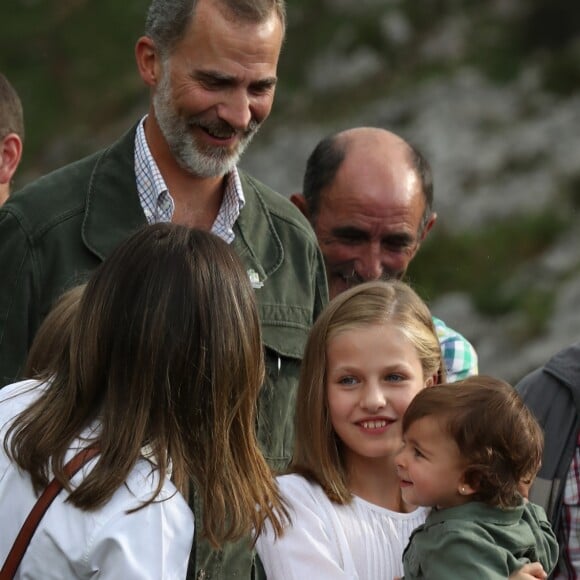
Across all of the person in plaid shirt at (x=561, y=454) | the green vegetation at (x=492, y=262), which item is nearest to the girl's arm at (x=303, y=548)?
the person in plaid shirt at (x=561, y=454)

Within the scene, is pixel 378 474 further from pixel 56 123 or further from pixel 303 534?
pixel 56 123

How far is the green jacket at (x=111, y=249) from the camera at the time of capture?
3482 millimetres

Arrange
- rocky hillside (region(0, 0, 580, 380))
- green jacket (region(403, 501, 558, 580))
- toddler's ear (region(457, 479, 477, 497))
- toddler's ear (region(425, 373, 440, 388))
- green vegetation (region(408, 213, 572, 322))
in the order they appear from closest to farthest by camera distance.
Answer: green jacket (region(403, 501, 558, 580)) < toddler's ear (region(457, 479, 477, 497)) < toddler's ear (region(425, 373, 440, 388)) < green vegetation (region(408, 213, 572, 322)) < rocky hillside (region(0, 0, 580, 380))

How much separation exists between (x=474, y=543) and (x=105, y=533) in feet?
2.75

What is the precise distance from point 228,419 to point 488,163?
25.8 ft

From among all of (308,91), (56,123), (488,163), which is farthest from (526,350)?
(56,123)

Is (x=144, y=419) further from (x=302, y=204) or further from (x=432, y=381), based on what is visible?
(x=302, y=204)

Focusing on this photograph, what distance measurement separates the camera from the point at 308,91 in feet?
36.2

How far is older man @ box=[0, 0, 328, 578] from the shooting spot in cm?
357

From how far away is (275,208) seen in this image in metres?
3.98

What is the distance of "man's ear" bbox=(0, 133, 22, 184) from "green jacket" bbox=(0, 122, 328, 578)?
0.79 m

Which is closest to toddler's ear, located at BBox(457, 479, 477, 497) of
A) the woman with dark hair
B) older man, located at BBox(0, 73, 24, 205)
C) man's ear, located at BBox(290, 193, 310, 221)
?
the woman with dark hair

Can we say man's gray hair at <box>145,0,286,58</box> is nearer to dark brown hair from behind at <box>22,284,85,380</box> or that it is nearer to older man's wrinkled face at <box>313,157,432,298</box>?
older man's wrinkled face at <box>313,157,432,298</box>

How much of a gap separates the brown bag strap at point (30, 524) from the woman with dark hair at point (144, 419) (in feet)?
0.03
